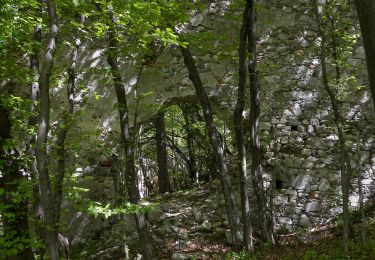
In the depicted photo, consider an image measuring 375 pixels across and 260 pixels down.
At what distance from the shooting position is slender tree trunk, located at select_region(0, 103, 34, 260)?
367cm

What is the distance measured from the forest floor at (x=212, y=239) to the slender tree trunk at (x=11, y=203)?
186 cm

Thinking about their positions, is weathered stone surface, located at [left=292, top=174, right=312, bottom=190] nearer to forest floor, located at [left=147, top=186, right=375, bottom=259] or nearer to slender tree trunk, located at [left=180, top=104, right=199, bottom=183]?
forest floor, located at [left=147, top=186, right=375, bottom=259]

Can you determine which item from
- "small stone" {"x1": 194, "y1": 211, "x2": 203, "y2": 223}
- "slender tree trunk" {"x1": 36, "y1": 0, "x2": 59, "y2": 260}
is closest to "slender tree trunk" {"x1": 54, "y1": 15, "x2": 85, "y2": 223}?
"slender tree trunk" {"x1": 36, "y1": 0, "x2": 59, "y2": 260}

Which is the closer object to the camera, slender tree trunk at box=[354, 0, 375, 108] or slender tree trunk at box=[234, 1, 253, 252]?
slender tree trunk at box=[354, 0, 375, 108]

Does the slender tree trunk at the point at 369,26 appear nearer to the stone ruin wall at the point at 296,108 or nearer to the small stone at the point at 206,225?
the stone ruin wall at the point at 296,108

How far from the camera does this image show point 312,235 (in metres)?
6.65

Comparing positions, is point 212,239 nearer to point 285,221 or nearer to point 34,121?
point 285,221

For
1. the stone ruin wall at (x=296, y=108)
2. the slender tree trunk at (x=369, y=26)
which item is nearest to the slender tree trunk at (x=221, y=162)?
the stone ruin wall at (x=296, y=108)

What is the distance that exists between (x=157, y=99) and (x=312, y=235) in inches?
159

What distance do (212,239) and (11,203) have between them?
391cm

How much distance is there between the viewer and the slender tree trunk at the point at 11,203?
3670mm

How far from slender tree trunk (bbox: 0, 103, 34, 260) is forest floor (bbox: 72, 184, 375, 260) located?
Result: 6.09ft

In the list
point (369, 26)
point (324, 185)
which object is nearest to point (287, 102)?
point (324, 185)

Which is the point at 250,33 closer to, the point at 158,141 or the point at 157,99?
the point at 157,99
